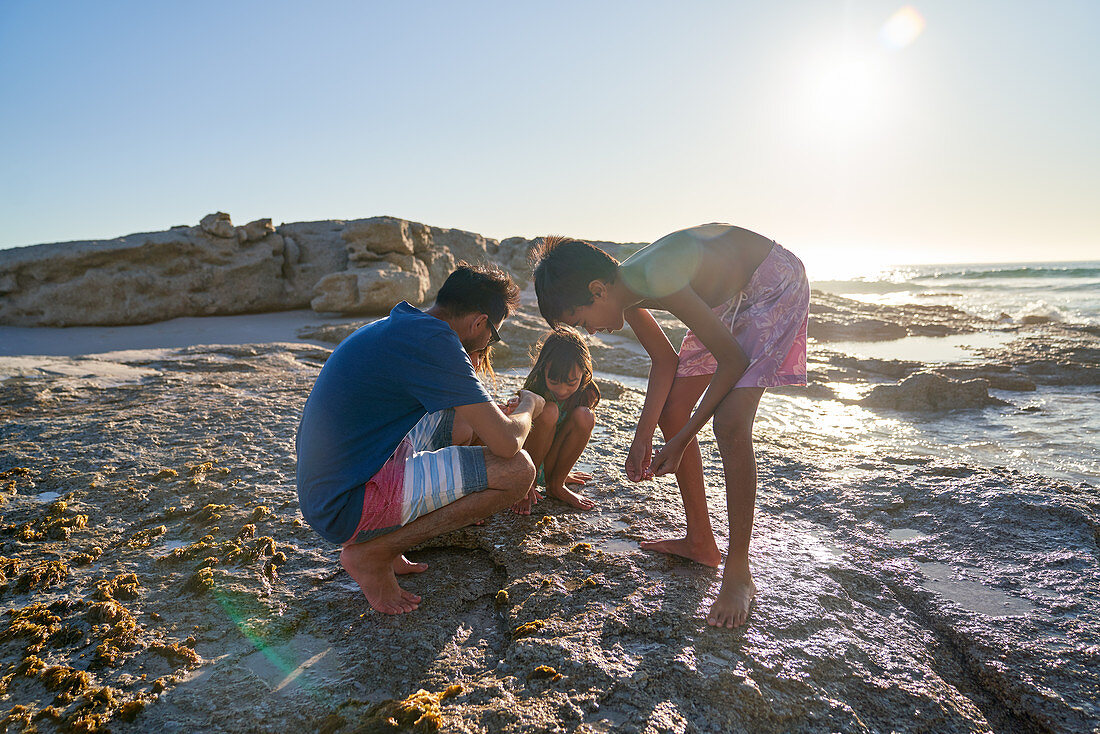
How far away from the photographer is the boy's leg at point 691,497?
213cm

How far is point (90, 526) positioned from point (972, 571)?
3239 millimetres

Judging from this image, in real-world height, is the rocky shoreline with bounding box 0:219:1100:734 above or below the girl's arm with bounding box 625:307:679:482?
below

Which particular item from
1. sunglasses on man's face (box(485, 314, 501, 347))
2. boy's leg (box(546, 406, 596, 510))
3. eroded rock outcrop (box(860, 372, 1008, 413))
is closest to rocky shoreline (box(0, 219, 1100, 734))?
boy's leg (box(546, 406, 596, 510))

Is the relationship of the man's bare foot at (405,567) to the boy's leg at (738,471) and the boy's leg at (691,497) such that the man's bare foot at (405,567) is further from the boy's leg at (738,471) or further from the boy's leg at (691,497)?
the boy's leg at (738,471)

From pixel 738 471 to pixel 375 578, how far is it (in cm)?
118

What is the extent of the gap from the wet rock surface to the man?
9.0 inches

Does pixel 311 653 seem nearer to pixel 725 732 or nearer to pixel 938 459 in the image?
pixel 725 732

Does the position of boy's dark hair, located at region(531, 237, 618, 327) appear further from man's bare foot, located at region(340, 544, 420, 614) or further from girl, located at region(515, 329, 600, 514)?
man's bare foot, located at region(340, 544, 420, 614)

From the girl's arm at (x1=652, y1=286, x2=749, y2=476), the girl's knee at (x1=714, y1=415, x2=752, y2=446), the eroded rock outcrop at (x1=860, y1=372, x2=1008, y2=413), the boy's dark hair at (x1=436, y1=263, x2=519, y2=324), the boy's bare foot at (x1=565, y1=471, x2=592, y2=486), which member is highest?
the boy's dark hair at (x1=436, y1=263, x2=519, y2=324)

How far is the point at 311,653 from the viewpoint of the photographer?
1.59 meters

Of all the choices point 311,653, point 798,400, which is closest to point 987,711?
point 311,653

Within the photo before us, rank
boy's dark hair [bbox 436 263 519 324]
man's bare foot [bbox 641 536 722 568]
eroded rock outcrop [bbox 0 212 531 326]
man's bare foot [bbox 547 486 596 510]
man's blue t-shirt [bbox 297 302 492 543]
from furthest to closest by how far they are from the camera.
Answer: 1. eroded rock outcrop [bbox 0 212 531 326]
2. man's bare foot [bbox 547 486 596 510]
3. man's bare foot [bbox 641 536 722 568]
4. boy's dark hair [bbox 436 263 519 324]
5. man's blue t-shirt [bbox 297 302 492 543]

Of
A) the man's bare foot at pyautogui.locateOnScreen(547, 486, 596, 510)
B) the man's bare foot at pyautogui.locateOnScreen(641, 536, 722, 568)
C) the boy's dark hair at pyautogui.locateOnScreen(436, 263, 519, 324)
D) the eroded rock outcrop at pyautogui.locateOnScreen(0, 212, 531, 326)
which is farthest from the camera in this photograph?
the eroded rock outcrop at pyautogui.locateOnScreen(0, 212, 531, 326)

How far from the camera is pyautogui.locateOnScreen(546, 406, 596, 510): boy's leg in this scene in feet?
8.48
